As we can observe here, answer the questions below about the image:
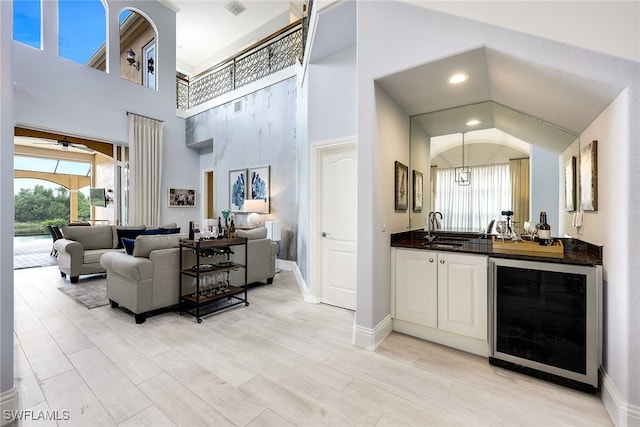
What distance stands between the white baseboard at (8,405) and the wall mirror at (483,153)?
359 centimetres

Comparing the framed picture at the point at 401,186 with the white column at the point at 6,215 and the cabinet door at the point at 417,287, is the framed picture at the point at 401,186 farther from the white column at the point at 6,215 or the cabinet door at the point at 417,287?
the white column at the point at 6,215

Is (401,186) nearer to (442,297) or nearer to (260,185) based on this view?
(442,297)

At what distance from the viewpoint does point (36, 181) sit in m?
9.48

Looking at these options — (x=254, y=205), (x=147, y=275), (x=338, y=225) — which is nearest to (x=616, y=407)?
(x=338, y=225)

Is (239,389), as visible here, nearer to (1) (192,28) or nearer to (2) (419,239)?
(2) (419,239)

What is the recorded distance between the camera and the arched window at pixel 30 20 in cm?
534

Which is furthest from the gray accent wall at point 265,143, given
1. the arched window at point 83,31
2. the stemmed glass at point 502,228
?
the stemmed glass at point 502,228

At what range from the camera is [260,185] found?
618cm

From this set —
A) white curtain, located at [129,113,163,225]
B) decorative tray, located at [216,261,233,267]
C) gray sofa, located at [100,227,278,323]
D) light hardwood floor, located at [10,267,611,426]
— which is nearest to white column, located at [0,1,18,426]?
light hardwood floor, located at [10,267,611,426]

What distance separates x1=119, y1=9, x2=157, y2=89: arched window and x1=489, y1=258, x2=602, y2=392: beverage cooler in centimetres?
856

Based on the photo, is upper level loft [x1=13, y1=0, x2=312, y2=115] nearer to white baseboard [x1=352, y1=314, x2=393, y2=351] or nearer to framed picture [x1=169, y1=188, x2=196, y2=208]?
framed picture [x1=169, y1=188, x2=196, y2=208]

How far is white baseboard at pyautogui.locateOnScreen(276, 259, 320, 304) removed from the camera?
382 centimetres

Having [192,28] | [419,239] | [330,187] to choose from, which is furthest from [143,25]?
[419,239]

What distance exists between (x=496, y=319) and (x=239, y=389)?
→ 2.09 metres
